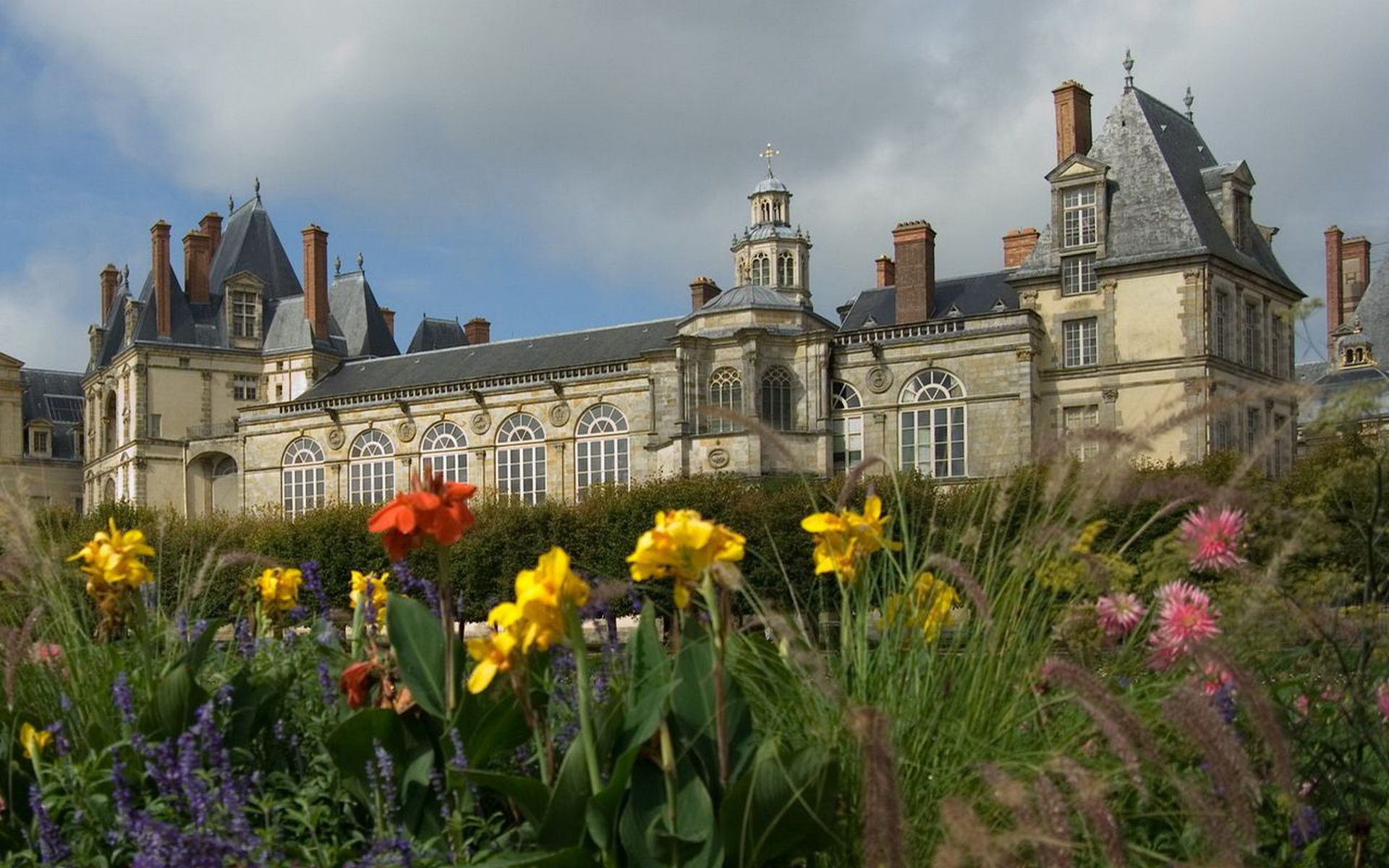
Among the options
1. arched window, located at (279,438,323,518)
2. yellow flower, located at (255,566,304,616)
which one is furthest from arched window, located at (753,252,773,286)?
yellow flower, located at (255,566,304,616)

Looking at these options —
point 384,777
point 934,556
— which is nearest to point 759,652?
point 934,556

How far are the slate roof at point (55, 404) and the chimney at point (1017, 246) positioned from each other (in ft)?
126

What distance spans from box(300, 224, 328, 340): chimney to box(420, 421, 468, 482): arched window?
1014 cm

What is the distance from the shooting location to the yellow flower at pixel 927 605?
3.61 metres

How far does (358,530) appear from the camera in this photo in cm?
2831

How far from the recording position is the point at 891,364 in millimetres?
34469

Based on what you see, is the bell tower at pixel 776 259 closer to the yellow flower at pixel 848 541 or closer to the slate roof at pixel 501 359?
the slate roof at pixel 501 359

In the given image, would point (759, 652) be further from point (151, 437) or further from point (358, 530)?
point (151, 437)

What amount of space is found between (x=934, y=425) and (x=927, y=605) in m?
30.6

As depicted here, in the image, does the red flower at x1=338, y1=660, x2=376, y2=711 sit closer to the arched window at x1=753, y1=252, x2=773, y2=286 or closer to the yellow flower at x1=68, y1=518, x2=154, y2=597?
the yellow flower at x1=68, y1=518, x2=154, y2=597

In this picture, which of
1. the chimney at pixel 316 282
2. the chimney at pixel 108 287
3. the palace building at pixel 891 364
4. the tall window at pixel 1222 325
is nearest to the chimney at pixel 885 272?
the palace building at pixel 891 364

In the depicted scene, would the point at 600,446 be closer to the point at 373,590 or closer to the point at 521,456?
the point at 521,456

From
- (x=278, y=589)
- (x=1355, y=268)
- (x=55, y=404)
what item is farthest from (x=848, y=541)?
(x=55, y=404)

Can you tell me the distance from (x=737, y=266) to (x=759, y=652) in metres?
40.0
